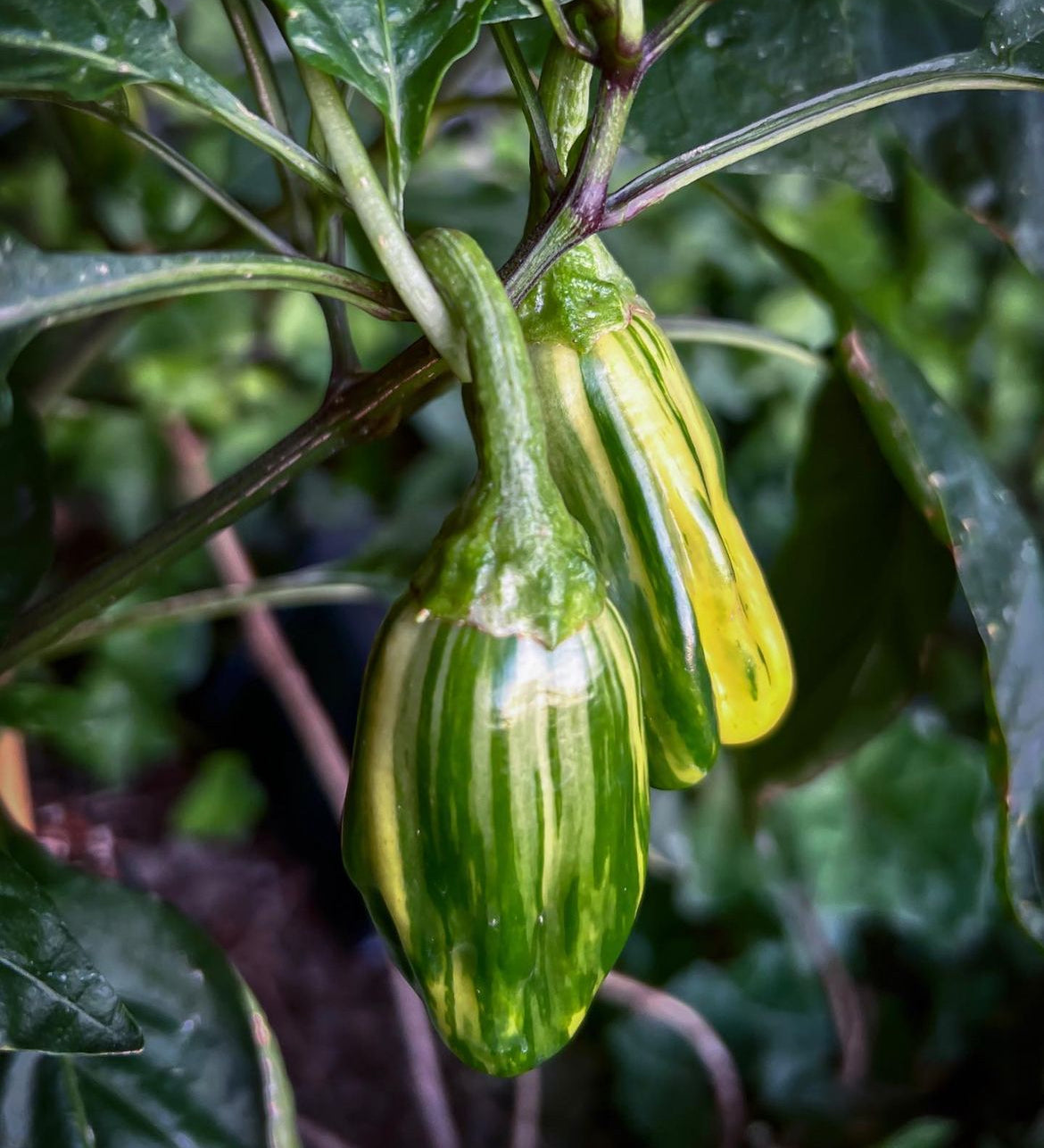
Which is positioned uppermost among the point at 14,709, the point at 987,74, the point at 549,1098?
the point at 987,74

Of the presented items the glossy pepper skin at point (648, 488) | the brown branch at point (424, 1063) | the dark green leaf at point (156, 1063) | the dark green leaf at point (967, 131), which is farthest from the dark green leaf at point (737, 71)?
the brown branch at point (424, 1063)

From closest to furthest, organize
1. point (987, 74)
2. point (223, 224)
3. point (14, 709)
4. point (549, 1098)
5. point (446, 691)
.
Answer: point (446, 691), point (987, 74), point (14, 709), point (223, 224), point (549, 1098)

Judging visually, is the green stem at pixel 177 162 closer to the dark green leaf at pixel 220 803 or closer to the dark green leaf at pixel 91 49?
the dark green leaf at pixel 91 49

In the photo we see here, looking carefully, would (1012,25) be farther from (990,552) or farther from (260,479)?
(260,479)

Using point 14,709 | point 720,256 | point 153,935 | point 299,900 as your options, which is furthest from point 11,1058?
point 720,256

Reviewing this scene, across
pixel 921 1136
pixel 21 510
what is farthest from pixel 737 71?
pixel 921 1136

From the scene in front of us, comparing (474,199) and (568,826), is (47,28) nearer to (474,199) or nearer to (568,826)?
(568,826)
